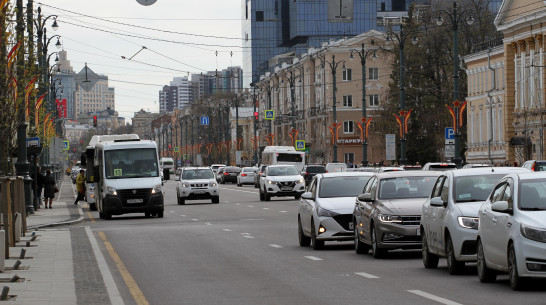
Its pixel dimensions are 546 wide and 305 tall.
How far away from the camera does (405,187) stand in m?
21.7

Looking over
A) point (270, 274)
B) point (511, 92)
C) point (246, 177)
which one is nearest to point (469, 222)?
point (270, 274)

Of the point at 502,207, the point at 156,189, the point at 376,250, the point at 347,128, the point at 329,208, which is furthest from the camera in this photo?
the point at 347,128

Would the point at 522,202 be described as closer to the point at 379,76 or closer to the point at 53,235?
the point at 53,235

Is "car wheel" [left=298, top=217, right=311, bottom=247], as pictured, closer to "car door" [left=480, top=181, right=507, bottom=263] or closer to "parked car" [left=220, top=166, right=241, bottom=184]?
"car door" [left=480, top=181, right=507, bottom=263]

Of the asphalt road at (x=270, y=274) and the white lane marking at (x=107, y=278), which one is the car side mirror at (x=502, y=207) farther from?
the white lane marking at (x=107, y=278)

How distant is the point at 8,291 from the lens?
49.6ft

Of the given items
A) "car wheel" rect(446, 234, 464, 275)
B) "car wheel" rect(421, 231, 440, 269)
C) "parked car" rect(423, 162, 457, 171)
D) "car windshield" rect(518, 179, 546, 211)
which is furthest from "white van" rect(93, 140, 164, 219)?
"car windshield" rect(518, 179, 546, 211)

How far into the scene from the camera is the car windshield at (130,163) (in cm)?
4253

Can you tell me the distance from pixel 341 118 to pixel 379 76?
6877 mm

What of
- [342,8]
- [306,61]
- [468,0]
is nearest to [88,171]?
[342,8]

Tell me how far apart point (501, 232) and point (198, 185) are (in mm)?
40852

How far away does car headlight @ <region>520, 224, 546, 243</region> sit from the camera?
554 inches

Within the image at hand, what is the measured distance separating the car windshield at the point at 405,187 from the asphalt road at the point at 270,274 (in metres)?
1.10

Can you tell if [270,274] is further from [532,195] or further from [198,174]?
[198,174]
